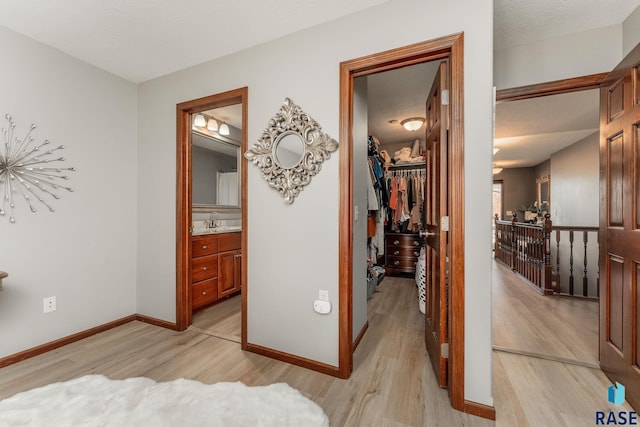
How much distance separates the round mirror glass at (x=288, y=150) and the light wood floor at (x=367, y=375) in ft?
4.90

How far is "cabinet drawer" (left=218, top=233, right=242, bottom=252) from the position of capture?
3248mm

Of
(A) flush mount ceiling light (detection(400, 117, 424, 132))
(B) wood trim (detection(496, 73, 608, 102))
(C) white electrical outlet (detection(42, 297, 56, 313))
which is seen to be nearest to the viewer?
(B) wood trim (detection(496, 73, 608, 102))

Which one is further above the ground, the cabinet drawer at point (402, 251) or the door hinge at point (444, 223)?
the door hinge at point (444, 223)

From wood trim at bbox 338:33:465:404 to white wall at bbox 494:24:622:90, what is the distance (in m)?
0.96

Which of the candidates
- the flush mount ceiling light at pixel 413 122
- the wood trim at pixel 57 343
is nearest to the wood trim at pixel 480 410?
the wood trim at pixel 57 343

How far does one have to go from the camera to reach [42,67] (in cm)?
214

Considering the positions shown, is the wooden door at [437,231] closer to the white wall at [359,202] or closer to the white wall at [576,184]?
the white wall at [359,202]

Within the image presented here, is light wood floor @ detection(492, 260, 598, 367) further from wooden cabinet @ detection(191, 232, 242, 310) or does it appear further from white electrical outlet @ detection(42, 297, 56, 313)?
white electrical outlet @ detection(42, 297, 56, 313)

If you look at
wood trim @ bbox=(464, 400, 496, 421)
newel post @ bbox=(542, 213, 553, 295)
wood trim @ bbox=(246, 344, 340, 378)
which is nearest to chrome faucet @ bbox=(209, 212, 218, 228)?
wood trim @ bbox=(246, 344, 340, 378)

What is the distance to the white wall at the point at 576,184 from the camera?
15.3 ft

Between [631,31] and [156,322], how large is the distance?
441cm

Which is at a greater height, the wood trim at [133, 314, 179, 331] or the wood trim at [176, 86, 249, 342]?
the wood trim at [176, 86, 249, 342]

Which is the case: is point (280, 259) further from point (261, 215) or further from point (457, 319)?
point (457, 319)

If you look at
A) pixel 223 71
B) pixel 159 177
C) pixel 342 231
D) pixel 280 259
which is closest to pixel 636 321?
pixel 342 231
